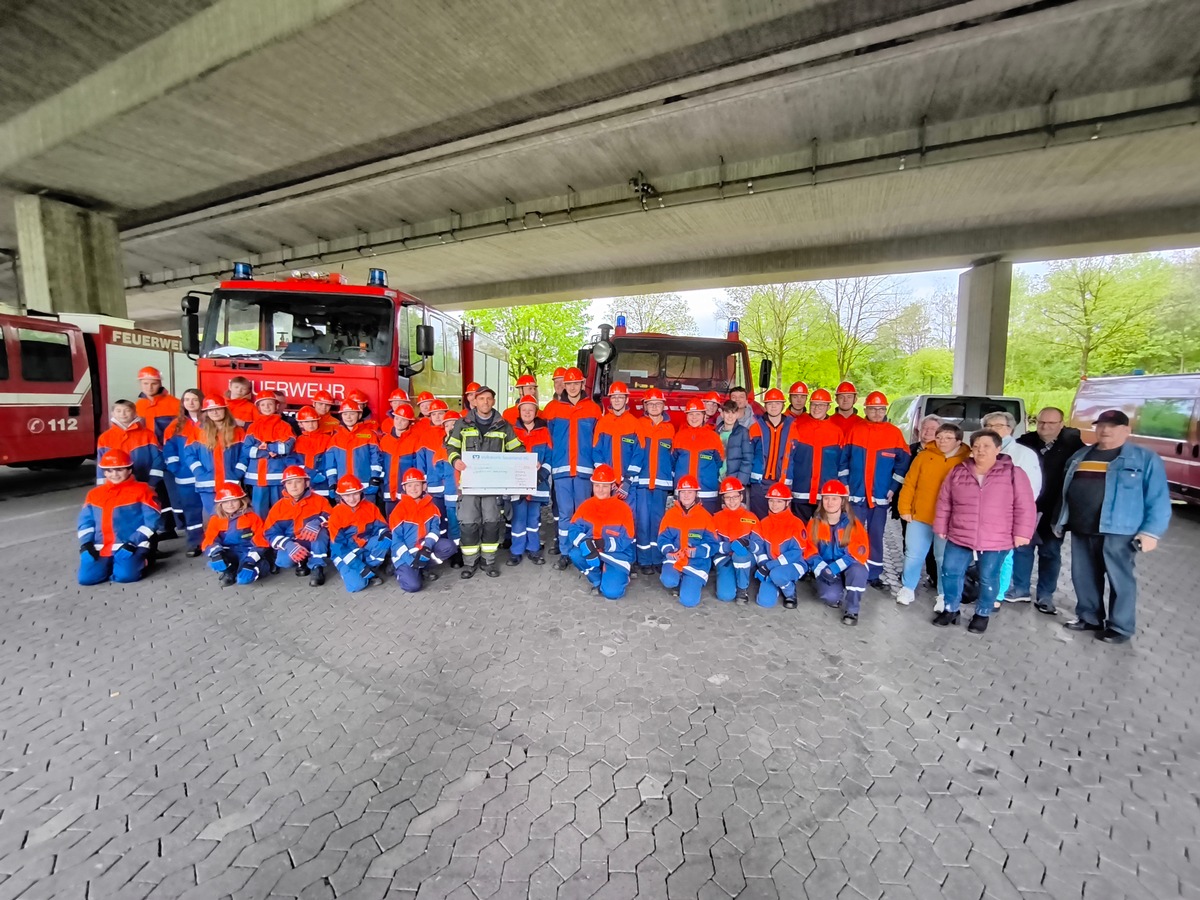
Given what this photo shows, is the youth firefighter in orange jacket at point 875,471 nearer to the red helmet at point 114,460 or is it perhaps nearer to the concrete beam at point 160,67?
the red helmet at point 114,460

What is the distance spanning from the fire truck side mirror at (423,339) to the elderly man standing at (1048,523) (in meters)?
6.37

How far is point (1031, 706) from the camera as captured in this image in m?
3.05

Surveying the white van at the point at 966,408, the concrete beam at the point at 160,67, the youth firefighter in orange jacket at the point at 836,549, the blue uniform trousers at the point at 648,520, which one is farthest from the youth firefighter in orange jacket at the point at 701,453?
the concrete beam at the point at 160,67

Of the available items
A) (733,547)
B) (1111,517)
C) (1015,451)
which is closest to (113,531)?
(733,547)

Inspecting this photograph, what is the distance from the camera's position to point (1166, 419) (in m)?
8.38

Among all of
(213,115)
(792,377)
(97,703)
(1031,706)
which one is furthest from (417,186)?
(792,377)

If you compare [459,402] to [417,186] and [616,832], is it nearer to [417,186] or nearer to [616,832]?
[417,186]

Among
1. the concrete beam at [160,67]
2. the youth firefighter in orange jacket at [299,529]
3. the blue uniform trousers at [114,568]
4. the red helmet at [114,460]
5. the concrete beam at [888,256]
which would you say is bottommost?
the blue uniform trousers at [114,568]

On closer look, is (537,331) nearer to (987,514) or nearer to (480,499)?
(480,499)

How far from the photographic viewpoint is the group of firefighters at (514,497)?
463 cm

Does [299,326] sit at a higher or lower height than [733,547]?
higher

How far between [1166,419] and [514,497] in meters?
10.6

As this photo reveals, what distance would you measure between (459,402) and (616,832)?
737cm

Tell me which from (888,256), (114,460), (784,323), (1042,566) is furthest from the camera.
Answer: (784,323)
